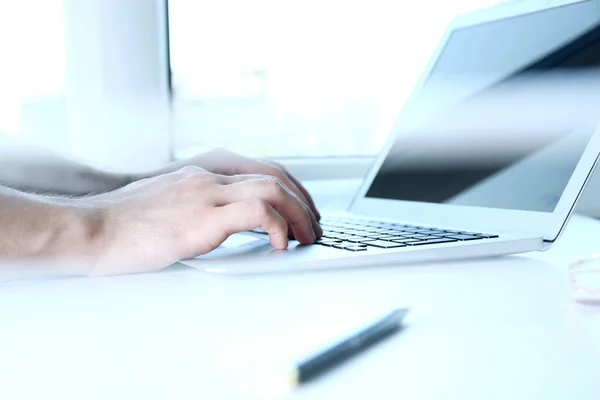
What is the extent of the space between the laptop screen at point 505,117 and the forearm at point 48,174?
0.41m

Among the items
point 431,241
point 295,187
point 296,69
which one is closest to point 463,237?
point 431,241

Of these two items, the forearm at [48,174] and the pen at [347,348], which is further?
the forearm at [48,174]

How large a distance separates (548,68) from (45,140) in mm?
961

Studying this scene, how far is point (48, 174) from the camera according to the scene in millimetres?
1012

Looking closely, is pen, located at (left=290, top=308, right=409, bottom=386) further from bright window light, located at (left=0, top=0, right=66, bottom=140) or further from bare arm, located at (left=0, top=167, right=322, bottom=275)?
bright window light, located at (left=0, top=0, right=66, bottom=140)

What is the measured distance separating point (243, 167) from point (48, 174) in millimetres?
331

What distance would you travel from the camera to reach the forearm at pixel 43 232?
1.94 ft

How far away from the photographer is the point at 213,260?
62 centimetres

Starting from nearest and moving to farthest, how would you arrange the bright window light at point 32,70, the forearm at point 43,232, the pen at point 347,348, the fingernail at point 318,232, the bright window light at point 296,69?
the pen at point 347,348, the forearm at point 43,232, the fingernail at point 318,232, the bright window light at point 32,70, the bright window light at point 296,69

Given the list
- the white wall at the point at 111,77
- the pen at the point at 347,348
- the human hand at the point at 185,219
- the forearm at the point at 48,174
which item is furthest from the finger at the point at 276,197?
the white wall at the point at 111,77

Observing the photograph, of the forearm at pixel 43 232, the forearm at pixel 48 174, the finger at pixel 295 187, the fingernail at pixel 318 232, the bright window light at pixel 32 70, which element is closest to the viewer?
the forearm at pixel 43 232

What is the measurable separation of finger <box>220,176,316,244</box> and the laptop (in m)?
0.02

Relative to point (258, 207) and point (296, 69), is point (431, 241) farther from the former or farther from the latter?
point (296, 69)

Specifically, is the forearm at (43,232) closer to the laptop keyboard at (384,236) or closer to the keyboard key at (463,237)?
the laptop keyboard at (384,236)
